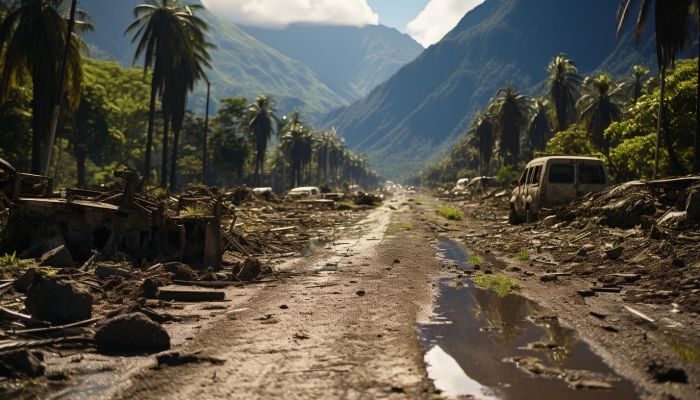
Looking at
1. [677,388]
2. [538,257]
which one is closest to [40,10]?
[538,257]

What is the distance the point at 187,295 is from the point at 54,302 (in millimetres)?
2334

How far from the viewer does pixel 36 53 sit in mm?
29062

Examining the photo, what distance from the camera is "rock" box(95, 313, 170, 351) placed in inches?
227

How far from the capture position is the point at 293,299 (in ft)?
28.8

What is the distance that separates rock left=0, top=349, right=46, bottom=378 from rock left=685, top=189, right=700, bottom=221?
1302 cm

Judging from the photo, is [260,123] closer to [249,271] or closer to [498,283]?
[249,271]

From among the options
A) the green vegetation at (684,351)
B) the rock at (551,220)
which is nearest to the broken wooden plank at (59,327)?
the green vegetation at (684,351)

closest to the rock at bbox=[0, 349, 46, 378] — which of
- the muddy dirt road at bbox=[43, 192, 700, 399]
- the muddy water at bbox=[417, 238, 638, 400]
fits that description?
the muddy dirt road at bbox=[43, 192, 700, 399]

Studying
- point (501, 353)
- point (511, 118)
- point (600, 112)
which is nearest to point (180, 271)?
point (501, 353)

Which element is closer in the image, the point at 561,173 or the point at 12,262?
the point at 12,262

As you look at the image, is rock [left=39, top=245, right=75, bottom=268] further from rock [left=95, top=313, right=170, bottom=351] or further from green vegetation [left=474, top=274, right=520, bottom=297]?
green vegetation [left=474, top=274, right=520, bottom=297]

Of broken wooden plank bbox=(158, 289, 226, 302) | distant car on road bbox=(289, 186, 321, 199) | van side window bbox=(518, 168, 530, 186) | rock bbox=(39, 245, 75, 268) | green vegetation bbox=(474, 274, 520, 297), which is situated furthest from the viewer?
distant car on road bbox=(289, 186, 321, 199)

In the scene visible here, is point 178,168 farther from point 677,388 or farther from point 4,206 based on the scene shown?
point 677,388

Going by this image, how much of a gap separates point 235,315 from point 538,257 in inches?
339
